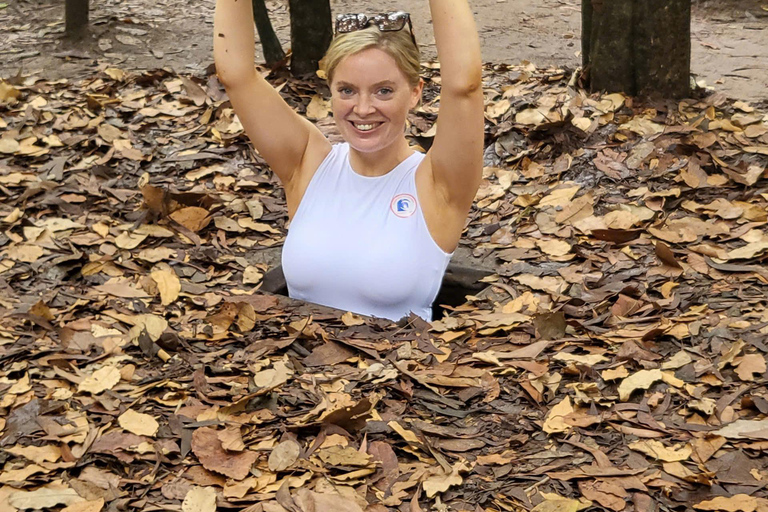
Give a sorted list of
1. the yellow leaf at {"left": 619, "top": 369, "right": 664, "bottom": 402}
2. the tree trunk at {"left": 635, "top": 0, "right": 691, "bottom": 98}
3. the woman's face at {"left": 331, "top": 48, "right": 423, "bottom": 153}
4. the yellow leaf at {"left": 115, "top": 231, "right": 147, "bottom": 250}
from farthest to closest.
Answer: the tree trunk at {"left": 635, "top": 0, "right": 691, "bottom": 98} < the yellow leaf at {"left": 115, "top": 231, "right": 147, "bottom": 250} < the woman's face at {"left": 331, "top": 48, "right": 423, "bottom": 153} < the yellow leaf at {"left": 619, "top": 369, "right": 664, "bottom": 402}

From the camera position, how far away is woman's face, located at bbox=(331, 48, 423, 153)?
344cm

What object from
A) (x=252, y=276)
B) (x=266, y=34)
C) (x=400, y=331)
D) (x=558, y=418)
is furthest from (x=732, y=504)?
(x=266, y=34)

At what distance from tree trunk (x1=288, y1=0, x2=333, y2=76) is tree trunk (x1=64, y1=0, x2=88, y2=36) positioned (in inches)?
99.5

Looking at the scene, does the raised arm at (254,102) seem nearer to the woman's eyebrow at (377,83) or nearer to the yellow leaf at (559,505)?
the woman's eyebrow at (377,83)

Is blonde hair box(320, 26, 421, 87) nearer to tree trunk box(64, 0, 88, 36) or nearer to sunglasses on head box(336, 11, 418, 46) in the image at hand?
sunglasses on head box(336, 11, 418, 46)

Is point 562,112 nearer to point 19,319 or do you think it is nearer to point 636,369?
point 636,369

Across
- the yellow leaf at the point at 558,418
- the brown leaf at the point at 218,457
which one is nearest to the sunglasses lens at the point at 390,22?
the yellow leaf at the point at 558,418

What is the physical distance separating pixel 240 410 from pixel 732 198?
2.79 meters

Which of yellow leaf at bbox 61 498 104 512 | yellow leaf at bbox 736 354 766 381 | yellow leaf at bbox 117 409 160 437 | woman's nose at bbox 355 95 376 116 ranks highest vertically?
woman's nose at bbox 355 95 376 116

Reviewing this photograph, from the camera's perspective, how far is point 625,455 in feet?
9.13

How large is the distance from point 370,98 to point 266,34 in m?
3.31

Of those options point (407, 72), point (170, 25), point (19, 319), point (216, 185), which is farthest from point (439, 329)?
point (170, 25)

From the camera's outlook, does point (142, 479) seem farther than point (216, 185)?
No

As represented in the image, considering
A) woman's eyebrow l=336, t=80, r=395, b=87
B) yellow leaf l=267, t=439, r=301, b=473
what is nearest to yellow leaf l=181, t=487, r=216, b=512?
yellow leaf l=267, t=439, r=301, b=473
